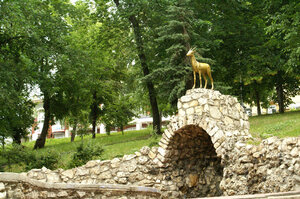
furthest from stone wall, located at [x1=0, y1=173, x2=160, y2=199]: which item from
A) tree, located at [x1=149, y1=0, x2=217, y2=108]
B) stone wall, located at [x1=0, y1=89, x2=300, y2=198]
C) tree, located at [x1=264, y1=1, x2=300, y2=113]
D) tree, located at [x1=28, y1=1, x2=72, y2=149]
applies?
tree, located at [x1=264, y1=1, x2=300, y2=113]

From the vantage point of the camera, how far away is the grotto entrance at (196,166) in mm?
13047

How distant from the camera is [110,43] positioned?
76.5 feet

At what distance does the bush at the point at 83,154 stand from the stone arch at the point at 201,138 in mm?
3009

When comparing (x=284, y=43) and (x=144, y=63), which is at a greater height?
(x=284, y=43)

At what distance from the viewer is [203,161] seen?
13844mm

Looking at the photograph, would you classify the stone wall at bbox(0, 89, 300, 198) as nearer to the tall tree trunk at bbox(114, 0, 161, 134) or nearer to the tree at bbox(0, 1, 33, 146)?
the tree at bbox(0, 1, 33, 146)

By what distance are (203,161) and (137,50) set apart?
9.58 meters

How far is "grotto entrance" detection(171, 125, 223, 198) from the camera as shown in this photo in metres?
13.0

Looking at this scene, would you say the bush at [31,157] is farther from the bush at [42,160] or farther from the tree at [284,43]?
the tree at [284,43]

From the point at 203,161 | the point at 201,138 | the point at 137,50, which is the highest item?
the point at 137,50

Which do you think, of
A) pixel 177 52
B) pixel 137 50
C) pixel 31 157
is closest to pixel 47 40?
pixel 137 50

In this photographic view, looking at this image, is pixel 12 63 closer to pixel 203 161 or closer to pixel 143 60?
pixel 143 60

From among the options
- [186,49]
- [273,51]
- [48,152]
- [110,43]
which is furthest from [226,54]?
[48,152]

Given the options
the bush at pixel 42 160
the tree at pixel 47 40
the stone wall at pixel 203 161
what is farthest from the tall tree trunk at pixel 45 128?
the stone wall at pixel 203 161
